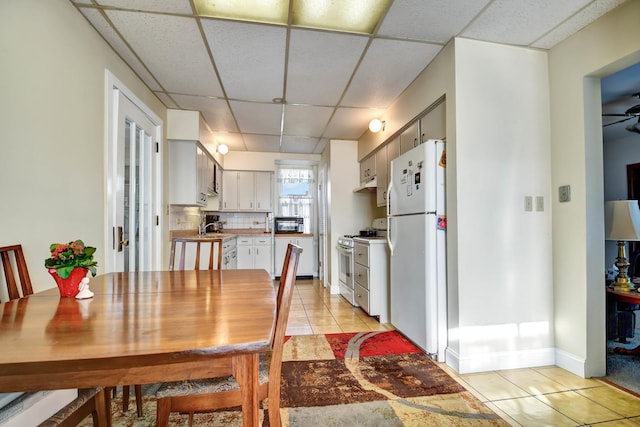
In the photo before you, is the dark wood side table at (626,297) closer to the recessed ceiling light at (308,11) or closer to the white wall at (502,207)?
the white wall at (502,207)

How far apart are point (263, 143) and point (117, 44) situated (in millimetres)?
2957

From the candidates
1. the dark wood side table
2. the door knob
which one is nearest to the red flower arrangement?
the door knob

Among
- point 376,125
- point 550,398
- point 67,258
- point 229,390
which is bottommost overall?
point 550,398

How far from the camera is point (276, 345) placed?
103cm

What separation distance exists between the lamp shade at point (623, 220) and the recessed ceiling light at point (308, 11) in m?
2.25

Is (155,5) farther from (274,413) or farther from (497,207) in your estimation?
(497,207)

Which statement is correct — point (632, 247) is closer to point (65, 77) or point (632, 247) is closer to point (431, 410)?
point (431, 410)

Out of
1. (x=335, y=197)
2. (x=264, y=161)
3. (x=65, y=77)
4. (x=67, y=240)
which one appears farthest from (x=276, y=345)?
(x=264, y=161)

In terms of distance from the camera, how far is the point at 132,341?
761 mm

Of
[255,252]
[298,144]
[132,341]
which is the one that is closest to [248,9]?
[132,341]

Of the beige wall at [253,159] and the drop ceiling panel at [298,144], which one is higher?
the drop ceiling panel at [298,144]

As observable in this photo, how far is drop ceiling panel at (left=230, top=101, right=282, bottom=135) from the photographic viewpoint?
3588 millimetres

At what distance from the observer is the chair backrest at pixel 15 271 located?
1.34 meters

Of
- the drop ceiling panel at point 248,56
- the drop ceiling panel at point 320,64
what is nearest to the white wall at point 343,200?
the drop ceiling panel at point 320,64
